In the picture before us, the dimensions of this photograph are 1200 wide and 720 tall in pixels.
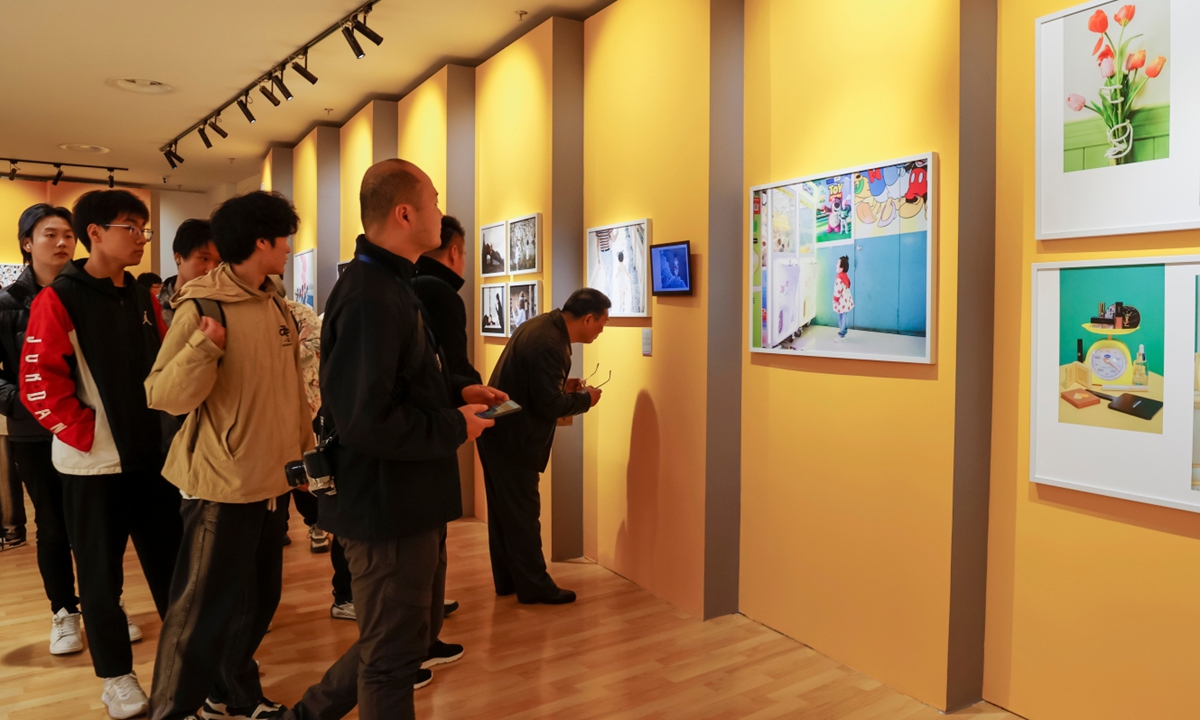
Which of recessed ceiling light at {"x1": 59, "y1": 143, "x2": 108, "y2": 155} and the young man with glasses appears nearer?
the young man with glasses

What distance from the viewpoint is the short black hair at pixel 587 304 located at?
175 inches

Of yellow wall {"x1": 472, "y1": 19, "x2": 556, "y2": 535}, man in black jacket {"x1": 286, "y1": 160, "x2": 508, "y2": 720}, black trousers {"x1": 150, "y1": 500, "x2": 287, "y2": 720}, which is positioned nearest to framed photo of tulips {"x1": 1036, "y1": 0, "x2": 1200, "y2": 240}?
man in black jacket {"x1": 286, "y1": 160, "x2": 508, "y2": 720}

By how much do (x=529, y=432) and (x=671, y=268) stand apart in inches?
45.9

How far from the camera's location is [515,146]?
18.6 ft

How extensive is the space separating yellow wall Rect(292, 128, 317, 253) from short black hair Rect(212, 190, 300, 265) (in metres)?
6.39

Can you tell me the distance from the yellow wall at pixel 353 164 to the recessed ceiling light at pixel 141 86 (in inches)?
64.7

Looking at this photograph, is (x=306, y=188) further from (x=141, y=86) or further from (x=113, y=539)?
(x=113, y=539)

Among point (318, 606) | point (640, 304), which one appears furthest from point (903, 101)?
point (318, 606)

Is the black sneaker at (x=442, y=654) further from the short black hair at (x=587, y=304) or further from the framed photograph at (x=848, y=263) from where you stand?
the framed photograph at (x=848, y=263)

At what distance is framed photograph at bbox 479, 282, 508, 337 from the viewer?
5906mm

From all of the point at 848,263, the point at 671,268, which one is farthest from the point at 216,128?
the point at 848,263

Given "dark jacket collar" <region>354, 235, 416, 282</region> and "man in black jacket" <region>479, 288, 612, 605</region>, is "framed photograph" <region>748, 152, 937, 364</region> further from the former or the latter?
"dark jacket collar" <region>354, 235, 416, 282</region>

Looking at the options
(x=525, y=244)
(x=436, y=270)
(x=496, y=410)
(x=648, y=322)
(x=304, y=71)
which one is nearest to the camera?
(x=496, y=410)

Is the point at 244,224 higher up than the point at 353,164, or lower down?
lower down
